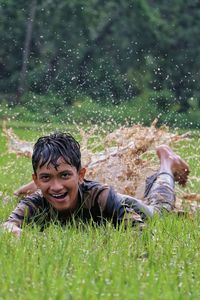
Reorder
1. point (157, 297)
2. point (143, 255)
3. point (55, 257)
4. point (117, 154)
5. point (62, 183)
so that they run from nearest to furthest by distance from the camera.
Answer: point (157, 297)
point (55, 257)
point (143, 255)
point (62, 183)
point (117, 154)

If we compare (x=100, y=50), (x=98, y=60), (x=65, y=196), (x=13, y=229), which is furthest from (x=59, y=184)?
(x=100, y=50)

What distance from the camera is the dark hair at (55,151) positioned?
4312 millimetres

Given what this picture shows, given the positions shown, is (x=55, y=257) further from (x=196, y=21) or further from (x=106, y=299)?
(x=196, y=21)

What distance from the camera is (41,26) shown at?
25.6 metres

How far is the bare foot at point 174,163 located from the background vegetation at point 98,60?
17.5 metres

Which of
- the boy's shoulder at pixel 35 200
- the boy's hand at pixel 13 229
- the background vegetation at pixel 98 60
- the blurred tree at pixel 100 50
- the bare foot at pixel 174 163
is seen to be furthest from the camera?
the blurred tree at pixel 100 50

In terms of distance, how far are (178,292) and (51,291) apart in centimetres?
30

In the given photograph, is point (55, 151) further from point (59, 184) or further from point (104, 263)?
point (104, 263)

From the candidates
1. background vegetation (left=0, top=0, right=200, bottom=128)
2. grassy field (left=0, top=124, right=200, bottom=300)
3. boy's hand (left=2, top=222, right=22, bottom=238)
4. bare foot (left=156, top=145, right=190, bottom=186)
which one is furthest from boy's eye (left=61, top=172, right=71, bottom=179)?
background vegetation (left=0, top=0, right=200, bottom=128)

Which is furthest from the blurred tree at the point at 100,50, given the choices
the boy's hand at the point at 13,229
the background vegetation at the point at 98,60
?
the boy's hand at the point at 13,229

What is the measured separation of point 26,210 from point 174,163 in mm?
1805

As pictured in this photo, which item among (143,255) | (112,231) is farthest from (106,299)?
(112,231)

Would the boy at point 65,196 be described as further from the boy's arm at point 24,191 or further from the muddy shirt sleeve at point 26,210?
the boy's arm at point 24,191

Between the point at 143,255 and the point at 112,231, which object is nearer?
the point at 143,255
